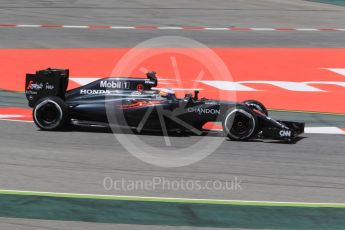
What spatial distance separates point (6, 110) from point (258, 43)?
12.2m

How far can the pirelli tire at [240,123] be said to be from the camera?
1294 centimetres

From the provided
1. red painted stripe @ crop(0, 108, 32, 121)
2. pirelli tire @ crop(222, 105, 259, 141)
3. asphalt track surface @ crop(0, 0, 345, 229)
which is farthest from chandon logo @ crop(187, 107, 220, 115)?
red painted stripe @ crop(0, 108, 32, 121)

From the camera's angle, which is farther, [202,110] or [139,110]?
[139,110]

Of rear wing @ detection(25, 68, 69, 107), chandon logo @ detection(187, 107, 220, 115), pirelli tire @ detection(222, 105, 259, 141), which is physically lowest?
pirelli tire @ detection(222, 105, 259, 141)

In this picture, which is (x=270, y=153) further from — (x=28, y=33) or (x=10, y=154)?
(x=28, y=33)

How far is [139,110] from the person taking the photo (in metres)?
13.3

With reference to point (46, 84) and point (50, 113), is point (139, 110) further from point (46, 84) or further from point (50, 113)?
point (46, 84)

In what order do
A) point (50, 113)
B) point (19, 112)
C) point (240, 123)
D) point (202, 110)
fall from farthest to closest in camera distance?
point (19, 112) < point (50, 113) < point (202, 110) < point (240, 123)

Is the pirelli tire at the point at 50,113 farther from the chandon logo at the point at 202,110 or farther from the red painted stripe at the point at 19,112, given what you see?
the chandon logo at the point at 202,110

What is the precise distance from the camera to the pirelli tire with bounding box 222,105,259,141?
12.9m

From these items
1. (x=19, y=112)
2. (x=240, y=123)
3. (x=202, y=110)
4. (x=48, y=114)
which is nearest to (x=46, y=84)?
(x=48, y=114)

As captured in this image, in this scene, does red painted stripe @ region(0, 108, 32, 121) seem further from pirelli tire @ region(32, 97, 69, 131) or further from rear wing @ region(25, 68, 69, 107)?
pirelli tire @ region(32, 97, 69, 131)

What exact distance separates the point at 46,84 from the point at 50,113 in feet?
1.89

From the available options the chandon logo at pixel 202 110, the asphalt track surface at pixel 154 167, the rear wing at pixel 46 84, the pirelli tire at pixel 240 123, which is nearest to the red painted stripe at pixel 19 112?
the asphalt track surface at pixel 154 167
